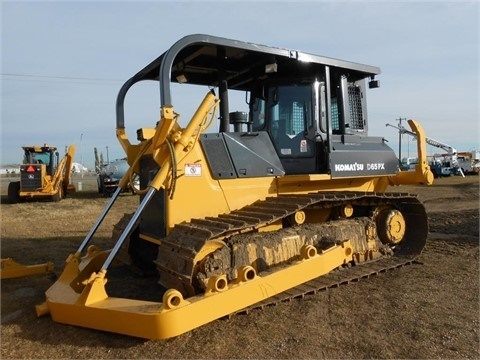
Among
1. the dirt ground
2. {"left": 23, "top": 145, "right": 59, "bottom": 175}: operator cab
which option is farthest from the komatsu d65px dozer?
{"left": 23, "top": 145, "right": 59, "bottom": 175}: operator cab

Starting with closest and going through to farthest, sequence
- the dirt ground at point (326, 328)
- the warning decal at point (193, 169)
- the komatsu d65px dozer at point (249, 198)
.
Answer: the dirt ground at point (326, 328)
the komatsu d65px dozer at point (249, 198)
the warning decal at point (193, 169)

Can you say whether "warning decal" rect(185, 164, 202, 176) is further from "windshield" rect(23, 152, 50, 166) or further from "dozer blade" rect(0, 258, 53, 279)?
"windshield" rect(23, 152, 50, 166)

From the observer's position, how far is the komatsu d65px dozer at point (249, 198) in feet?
13.9

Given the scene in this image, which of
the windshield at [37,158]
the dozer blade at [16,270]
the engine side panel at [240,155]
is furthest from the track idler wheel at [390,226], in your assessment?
the windshield at [37,158]

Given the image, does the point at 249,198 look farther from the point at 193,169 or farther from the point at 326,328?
the point at 326,328

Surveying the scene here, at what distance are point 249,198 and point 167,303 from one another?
79.7 inches

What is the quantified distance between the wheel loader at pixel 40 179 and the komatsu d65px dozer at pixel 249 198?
14.6m

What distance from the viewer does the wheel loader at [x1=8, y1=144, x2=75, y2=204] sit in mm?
19094

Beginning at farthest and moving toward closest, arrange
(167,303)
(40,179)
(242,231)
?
(40,179)
(242,231)
(167,303)

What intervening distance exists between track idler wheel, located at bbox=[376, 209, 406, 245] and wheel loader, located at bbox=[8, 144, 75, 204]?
16.3m

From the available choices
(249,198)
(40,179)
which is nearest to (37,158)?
(40,179)

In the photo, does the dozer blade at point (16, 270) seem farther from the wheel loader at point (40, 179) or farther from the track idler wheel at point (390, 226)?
the wheel loader at point (40, 179)

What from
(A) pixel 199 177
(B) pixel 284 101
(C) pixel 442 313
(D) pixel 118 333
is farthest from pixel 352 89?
(D) pixel 118 333

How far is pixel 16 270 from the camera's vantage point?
5.89 metres
